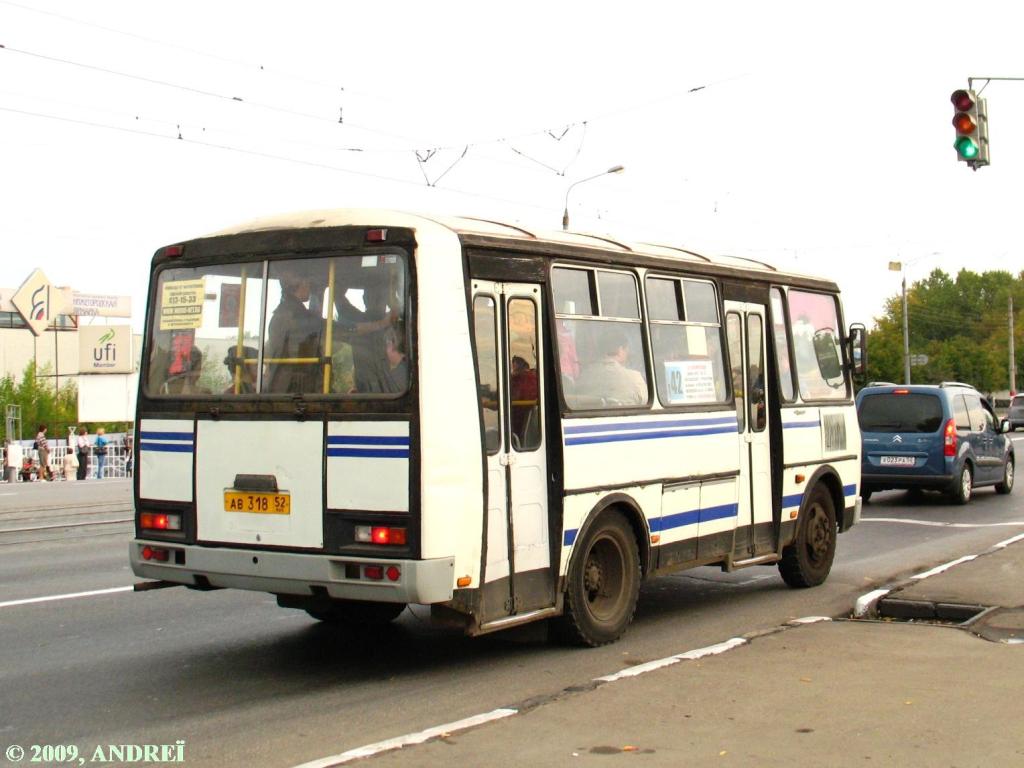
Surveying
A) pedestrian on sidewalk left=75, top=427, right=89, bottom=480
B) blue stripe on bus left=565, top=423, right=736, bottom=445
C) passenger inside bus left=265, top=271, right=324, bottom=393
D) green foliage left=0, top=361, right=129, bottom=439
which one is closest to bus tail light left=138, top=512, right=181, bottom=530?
passenger inside bus left=265, top=271, right=324, bottom=393

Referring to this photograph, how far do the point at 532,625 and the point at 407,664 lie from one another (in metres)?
1.04

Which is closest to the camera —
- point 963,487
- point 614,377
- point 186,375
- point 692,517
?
point 186,375

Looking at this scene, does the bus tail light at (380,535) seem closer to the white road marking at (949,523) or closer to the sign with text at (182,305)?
the sign with text at (182,305)

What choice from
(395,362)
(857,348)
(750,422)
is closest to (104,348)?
(857,348)

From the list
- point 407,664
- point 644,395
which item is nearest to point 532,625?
point 407,664

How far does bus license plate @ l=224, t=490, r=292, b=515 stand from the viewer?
7677 millimetres

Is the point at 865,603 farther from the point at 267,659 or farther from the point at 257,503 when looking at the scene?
the point at 257,503

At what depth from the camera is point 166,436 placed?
8.29m

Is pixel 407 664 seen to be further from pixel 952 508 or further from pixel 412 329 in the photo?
pixel 952 508

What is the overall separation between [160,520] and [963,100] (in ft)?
38.4

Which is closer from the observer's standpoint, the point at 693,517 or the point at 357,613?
the point at 357,613

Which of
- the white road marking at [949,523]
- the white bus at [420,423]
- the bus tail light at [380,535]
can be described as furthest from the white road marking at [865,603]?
the white road marking at [949,523]

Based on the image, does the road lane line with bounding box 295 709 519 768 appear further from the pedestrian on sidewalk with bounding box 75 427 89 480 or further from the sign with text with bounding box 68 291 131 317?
the sign with text with bounding box 68 291 131 317

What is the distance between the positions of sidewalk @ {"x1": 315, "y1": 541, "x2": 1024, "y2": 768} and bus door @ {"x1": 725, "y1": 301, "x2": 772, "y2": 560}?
65.3 inches
